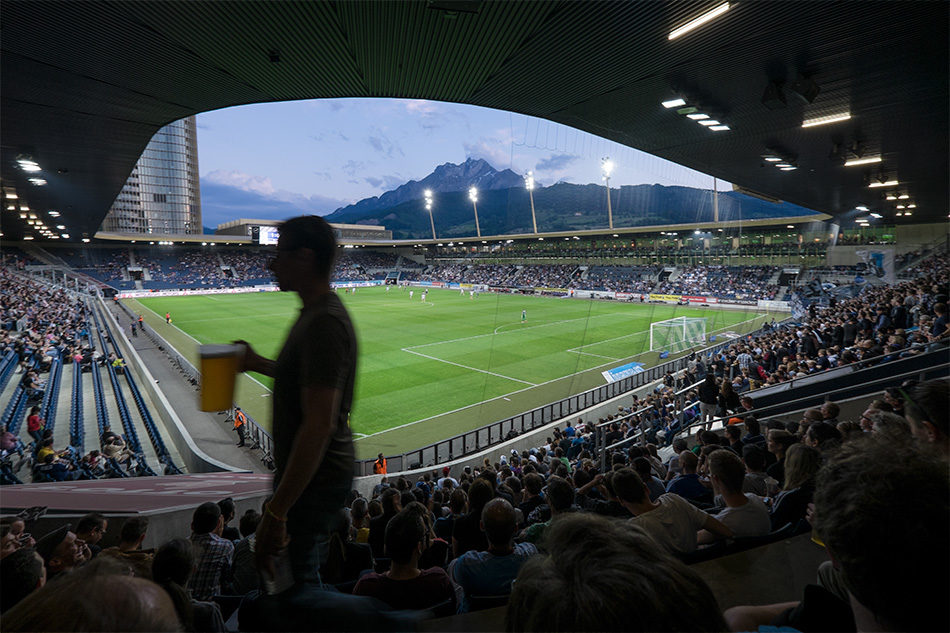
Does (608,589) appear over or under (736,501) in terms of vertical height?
over

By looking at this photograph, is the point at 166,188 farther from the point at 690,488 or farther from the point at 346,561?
the point at 690,488

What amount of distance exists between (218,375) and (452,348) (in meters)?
24.2

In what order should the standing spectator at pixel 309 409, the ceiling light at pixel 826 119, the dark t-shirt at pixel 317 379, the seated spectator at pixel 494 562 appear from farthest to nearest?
the ceiling light at pixel 826 119
the seated spectator at pixel 494 562
the dark t-shirt at pixel 317 379
the standing spectator at pixel 309 409

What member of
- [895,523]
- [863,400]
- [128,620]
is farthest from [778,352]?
[128,620]

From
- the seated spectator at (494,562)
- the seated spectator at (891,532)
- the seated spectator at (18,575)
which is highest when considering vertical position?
the seated spectator at (891,532)

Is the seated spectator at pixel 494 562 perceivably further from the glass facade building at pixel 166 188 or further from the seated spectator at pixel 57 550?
the glass facade building at pixel 166 188

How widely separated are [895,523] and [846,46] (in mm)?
7880

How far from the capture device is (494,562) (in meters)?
2.78

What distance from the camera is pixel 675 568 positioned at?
0.71m

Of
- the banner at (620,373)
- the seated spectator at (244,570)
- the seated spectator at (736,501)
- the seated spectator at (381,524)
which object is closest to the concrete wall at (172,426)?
the seated spectator at (381,524)

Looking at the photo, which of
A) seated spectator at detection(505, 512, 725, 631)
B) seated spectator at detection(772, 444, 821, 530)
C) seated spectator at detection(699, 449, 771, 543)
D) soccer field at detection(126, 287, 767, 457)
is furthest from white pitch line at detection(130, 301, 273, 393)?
seated spectator at detection(505, 512, 725, 631)

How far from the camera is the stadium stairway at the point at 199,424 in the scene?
478 inches

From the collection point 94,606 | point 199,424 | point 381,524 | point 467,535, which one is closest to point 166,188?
point 199,424

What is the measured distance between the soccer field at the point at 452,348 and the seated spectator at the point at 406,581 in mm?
3162
